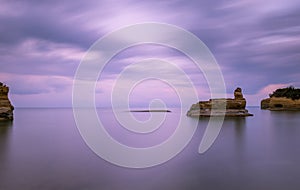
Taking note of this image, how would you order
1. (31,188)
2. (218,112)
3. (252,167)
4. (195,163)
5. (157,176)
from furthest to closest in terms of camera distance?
(218,112) → (195,163) → (252,167) → (157,176) → (31,188)

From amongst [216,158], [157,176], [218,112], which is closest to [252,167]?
[216,158]

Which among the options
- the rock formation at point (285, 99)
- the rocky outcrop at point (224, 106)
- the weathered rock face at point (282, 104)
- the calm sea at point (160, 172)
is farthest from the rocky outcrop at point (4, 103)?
the weathered rock face at point (282, 104)

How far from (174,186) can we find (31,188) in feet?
20.9

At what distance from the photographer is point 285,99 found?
4171 inches

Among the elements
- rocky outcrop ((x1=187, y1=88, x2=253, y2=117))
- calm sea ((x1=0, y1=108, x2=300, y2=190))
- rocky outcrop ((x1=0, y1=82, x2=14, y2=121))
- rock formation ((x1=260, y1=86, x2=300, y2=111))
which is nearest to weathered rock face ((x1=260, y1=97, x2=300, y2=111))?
rock formation ((x1=260, y1=86, x2=300, y2=111))

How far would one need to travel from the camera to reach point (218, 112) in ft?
221

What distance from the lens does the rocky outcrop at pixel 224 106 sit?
6569 centimetres

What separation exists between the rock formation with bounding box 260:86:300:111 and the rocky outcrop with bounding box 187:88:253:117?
151 ft

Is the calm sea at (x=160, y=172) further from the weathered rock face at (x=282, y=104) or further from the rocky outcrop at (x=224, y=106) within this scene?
the weathered rock face at (x=282, y=104)

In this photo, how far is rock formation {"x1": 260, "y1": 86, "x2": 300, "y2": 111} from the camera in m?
103

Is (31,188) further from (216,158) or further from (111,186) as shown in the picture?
(216,158)

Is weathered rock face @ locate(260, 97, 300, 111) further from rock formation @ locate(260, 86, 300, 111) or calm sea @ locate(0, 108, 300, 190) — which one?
calm sea @ locate(0, 108, 300, 190)

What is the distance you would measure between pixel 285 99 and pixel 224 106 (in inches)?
2158

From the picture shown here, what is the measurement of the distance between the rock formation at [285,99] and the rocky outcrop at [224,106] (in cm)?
4601
